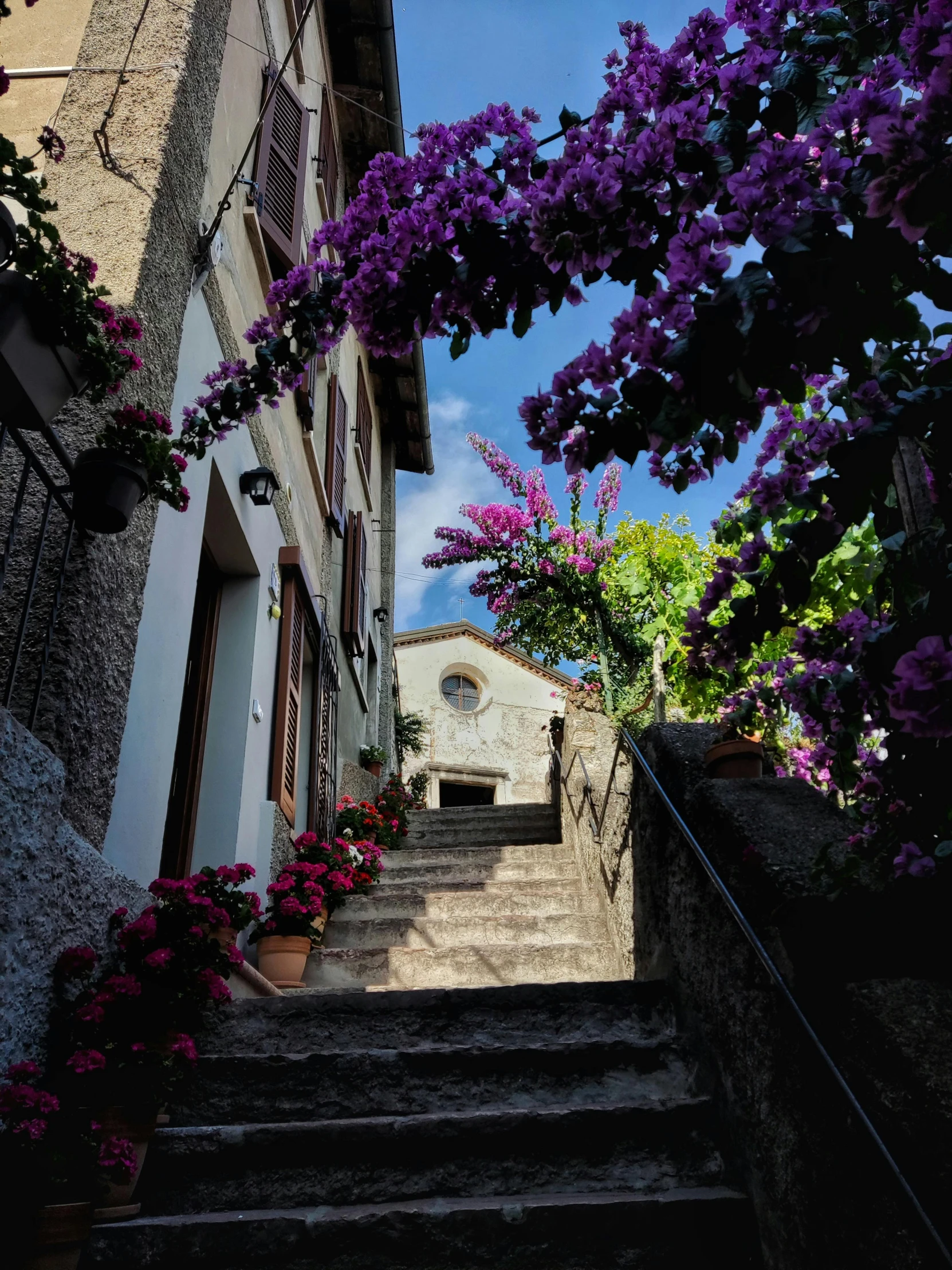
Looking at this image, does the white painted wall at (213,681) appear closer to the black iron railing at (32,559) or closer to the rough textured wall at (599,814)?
the black iron railing at (32,559)

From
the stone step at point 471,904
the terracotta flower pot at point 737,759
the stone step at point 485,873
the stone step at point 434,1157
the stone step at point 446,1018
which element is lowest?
the stone step at point 434,1157

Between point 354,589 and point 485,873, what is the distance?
3.44m

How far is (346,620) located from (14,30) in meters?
4.99

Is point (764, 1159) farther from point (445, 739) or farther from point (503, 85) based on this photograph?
point (445, 739)

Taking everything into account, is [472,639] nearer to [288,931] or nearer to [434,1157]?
[288,931]

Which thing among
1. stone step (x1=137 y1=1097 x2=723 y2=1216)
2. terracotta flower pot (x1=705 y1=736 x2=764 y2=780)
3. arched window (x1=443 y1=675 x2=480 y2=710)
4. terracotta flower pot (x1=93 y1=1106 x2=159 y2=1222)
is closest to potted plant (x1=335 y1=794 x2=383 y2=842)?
terracotta flower pot (x1=705 y1=736 x2=764 y2=780)

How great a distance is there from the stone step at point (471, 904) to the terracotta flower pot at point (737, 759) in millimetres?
2173

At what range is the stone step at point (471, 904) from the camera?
5172 mm

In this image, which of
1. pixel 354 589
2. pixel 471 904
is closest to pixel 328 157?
pixel 354 589

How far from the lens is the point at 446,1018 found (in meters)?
3.08

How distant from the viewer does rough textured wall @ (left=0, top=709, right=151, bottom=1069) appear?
2229mm

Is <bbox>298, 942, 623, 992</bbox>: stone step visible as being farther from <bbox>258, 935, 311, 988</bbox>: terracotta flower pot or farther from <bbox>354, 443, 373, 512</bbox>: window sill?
<bbox>354, 443, 373, 512</bbox>: window sill

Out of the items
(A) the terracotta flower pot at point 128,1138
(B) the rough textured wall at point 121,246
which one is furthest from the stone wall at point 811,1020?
(B) the rough textured wall at point 121,246

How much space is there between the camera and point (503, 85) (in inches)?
119
